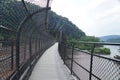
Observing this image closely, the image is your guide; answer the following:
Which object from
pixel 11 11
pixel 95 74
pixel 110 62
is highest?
pixel 11 11

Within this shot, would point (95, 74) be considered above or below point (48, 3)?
below

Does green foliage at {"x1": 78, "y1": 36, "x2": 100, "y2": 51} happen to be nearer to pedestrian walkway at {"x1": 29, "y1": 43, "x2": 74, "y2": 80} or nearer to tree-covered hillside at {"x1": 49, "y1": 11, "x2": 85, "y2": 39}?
pedestrian walkway at {"x1": 29, "y1": 43, "x2": 74, "y2": 80}

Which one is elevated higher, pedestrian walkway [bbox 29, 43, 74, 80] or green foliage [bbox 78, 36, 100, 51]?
green foliage [bbox 78, 36, 100, 51]

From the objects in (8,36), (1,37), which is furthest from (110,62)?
(8,36)

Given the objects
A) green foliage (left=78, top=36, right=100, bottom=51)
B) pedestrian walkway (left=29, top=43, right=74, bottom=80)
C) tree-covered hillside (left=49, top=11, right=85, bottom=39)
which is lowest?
pedestrian walkway (left=29, top=43, right=74, bottom=80)

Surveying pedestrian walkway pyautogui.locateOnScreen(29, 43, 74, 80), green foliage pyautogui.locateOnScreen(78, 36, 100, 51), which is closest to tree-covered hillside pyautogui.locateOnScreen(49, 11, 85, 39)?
green foliage pyautogui.locateOnScreen(78, 36, 100, 51)

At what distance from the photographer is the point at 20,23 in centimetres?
729

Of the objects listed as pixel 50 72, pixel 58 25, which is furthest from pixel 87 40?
pixel 58 25

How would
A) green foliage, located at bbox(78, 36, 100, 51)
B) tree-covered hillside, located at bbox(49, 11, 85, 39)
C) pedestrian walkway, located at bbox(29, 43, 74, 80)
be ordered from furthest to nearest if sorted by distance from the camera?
tree-covered hillside, located at bbox(49, 11, 85, 39) → pedestrian walkway, located at bbox(29, 43, 74, 80) → green foliage, located at bbox(78, 36, 100, 51)

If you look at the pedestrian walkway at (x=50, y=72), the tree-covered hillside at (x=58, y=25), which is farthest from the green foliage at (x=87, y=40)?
the tree-covered hillside at (x=58, y=25)

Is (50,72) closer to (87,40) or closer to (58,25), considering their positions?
(87,40)

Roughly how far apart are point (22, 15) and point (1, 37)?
2317 millimetres

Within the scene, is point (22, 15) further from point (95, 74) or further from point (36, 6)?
point (95, 74)

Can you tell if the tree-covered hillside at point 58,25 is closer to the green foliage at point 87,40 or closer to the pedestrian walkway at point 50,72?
the green foliage at point 87,40
